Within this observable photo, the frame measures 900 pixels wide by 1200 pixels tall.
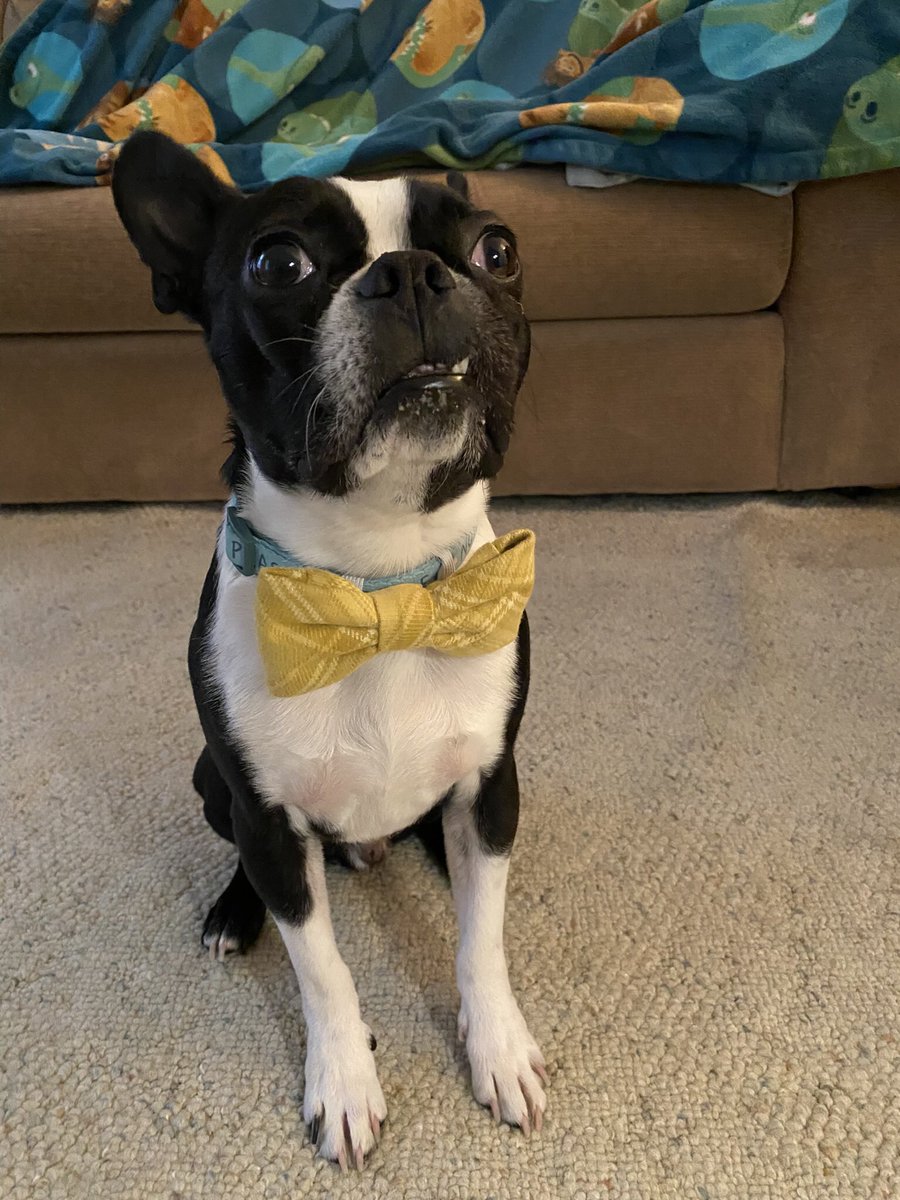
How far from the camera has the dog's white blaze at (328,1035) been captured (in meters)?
0.91

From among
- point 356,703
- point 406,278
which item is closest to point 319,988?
point 356,703

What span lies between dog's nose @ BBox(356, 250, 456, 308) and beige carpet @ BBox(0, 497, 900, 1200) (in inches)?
29.5

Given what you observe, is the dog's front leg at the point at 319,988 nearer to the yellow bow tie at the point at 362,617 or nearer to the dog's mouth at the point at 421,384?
the yellow bow tie at the point at 362,617

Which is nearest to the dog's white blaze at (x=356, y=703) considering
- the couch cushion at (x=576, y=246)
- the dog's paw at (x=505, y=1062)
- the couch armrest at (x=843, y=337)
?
the dog's paw at (x=505, y=1062)

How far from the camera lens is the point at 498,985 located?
0.99 meters

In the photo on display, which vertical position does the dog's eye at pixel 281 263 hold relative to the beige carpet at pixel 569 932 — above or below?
above

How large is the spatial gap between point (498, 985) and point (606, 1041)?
5.2 inches

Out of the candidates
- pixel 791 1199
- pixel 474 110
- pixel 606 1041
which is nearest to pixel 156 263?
pixel 606 1041

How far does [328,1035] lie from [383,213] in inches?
30.3

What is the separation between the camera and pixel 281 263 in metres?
0.77

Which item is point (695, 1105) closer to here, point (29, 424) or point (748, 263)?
point (748, 263)

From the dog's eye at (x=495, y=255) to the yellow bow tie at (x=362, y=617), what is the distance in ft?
0.81

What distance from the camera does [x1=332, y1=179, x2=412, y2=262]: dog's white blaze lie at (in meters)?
0.80

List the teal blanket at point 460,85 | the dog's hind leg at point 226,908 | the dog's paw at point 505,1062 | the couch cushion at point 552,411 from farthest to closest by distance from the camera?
the couch cushion at point 552,411
the teal blanket at point 460,85
the dog's hind leg at point 226,908
the dog's paw at point 505,1062
